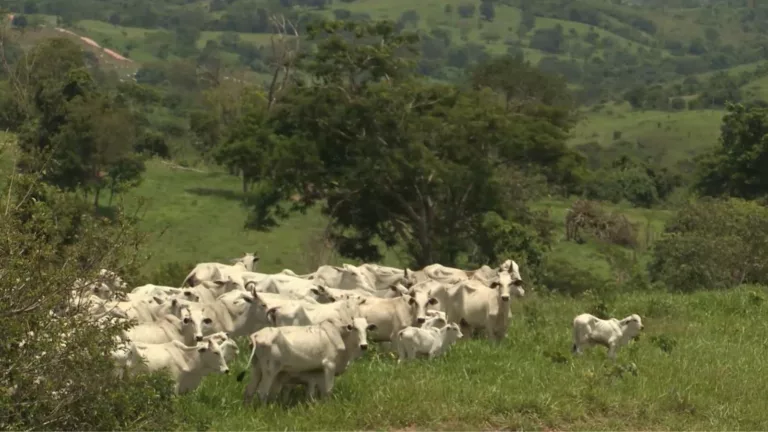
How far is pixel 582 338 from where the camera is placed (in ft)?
43.8

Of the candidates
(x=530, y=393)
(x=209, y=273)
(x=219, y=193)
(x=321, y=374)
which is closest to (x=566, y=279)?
(x=209, y=273)

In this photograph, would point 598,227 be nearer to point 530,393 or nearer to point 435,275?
point 435,275

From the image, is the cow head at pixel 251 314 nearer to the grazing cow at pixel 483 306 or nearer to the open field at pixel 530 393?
the open field at pixel 530 393

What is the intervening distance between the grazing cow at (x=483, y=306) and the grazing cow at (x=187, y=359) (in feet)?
13.9

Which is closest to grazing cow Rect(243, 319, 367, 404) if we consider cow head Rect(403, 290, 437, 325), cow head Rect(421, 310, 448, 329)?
cow head Rect(421, 310, 448, 329)

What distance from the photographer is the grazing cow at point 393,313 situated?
13.2m

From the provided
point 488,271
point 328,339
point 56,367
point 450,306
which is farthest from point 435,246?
point 56,367

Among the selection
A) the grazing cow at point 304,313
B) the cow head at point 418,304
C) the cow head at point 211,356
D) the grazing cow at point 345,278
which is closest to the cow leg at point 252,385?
the cow head at point 211,356

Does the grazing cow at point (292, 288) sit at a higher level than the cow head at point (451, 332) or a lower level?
lower

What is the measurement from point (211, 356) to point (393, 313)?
9.87 feet

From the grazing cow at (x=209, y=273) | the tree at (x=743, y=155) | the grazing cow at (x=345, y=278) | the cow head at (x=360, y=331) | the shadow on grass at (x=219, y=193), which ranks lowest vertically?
the shadow on grass at (x=219, y=193)

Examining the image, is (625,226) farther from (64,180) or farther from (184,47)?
(184,47)

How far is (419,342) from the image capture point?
12477 mm

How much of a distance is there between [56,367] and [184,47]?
16471 cm
